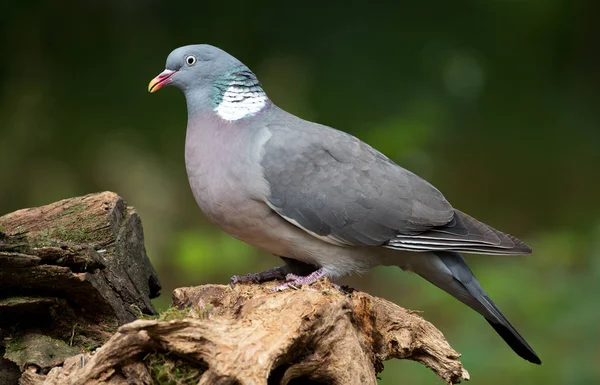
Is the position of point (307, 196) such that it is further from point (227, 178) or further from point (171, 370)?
point (171, 370)

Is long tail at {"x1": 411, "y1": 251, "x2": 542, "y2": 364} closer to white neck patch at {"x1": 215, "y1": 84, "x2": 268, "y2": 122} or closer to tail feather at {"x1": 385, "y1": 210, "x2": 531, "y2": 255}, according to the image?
tail feather at {"x1": 385, "y1": 210, "x2": 531, "y2": 255}

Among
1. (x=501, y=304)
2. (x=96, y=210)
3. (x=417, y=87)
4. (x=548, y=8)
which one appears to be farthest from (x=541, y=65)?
(x=96, y=210)

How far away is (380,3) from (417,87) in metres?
0.72

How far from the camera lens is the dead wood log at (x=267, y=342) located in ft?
8.39

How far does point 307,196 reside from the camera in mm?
3520

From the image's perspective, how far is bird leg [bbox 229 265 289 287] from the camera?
3.63 metres

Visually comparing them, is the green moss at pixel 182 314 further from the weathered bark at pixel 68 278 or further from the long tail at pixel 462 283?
the long tail at pixel 462 283

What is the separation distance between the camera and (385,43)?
22.1ft

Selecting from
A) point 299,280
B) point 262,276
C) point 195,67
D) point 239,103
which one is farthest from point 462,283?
point 195,67

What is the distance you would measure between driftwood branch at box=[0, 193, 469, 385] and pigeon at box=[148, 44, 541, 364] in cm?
25

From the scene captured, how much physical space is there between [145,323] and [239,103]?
56.9 inches

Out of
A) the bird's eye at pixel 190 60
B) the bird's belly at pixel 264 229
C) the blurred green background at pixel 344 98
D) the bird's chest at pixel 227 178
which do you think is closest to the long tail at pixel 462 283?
the bird's belly at pixel 264 229

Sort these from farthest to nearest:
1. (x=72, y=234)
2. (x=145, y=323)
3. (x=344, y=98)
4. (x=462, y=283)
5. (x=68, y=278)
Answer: (x=344, y=98) → (x=462, y=283) → (x=72, y=234) → (x=68, y=278) → (x=145, y=323)

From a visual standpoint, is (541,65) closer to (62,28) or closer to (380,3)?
(380,3)
